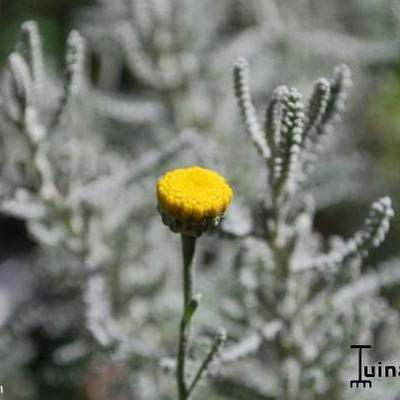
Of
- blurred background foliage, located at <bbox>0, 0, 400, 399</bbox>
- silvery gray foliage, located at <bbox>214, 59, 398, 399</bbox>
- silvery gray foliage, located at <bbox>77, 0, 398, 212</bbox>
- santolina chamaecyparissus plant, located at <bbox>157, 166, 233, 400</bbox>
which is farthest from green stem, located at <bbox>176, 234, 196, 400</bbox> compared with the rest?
blurred background foliage, located at <bbox>0, 0, 400, 399</bbox>

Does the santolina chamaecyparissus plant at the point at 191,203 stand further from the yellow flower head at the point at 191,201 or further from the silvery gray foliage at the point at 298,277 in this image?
Result: the silvery gray foliage at the point at 298,277

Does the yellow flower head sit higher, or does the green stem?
the yellow flower head

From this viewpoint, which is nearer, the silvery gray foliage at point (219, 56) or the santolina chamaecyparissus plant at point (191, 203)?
the santolina chamaecyparissus plant at point (191, 203)

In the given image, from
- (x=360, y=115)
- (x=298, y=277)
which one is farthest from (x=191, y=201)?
(x=360, y=115)

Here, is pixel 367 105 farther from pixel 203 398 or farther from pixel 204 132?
pixel 203 398

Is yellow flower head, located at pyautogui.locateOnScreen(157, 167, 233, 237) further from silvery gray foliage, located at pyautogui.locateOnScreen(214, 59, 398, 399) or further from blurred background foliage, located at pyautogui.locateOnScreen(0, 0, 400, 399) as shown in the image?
blurred background foliage, located at pyautogui.locateOnScreen(0, 0, 400, 399)

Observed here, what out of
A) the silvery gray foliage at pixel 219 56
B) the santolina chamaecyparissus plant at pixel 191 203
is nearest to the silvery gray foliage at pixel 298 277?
the santolina chamaecyparissus plant at pixel 191 203
